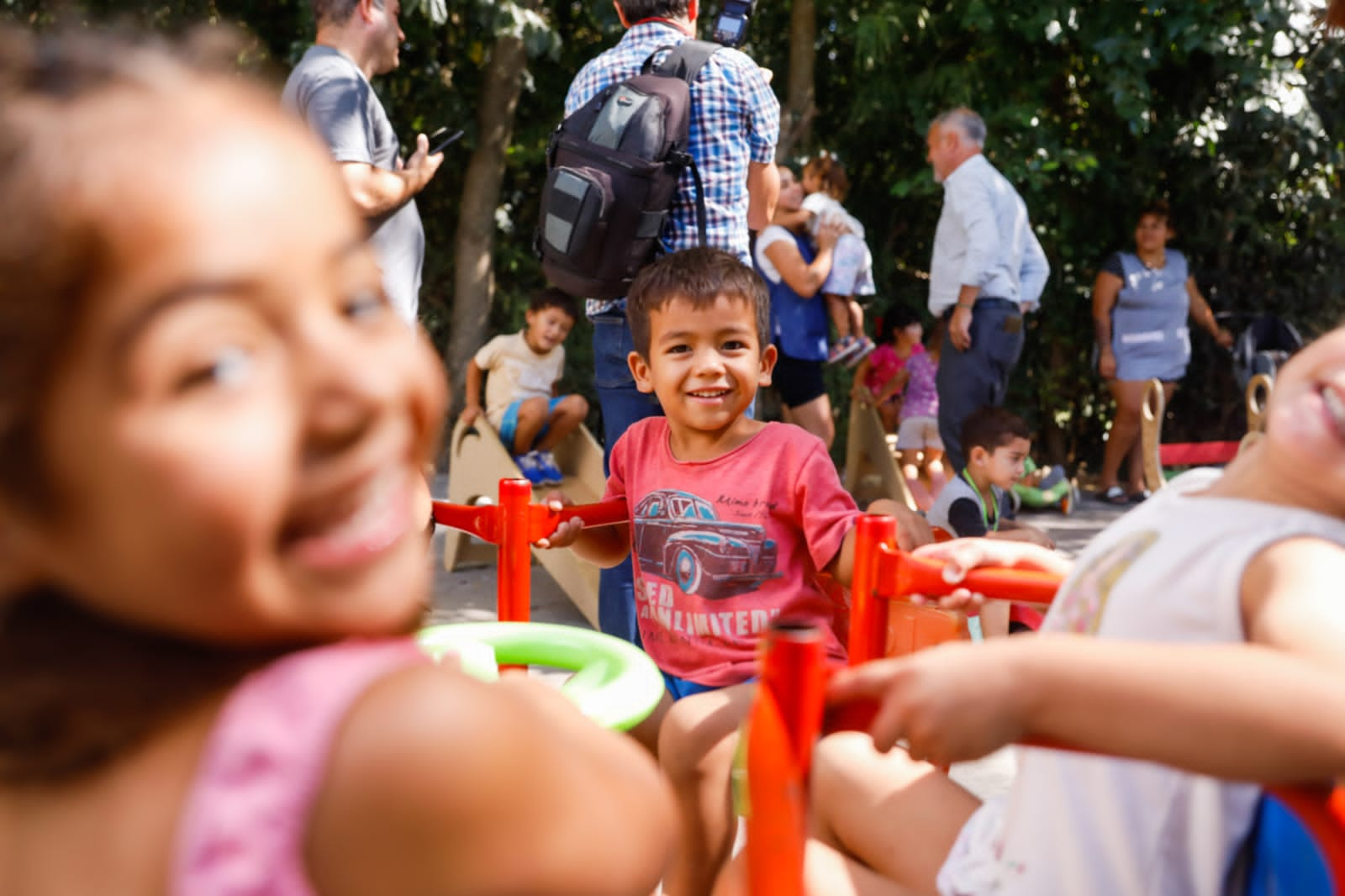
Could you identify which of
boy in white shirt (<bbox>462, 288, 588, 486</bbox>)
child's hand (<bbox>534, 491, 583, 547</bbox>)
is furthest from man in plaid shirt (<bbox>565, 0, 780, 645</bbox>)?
boy in white shirt (<bbox>462, 288, 588, 486</bbox>)

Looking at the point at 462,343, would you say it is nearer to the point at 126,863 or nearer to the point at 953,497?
the point at 953,497

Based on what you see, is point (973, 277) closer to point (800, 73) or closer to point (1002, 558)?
point (800, 73)

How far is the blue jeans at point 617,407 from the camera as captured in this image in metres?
3.14

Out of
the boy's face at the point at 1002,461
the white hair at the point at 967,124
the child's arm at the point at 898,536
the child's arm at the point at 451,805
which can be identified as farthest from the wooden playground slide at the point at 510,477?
the child's arm at the point at 451,805

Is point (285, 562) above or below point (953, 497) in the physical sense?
above

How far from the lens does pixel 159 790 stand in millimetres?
631

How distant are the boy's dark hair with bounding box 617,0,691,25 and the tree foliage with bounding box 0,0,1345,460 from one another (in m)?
4.19

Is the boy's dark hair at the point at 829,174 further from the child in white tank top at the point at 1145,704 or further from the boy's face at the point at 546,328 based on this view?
the child in white tank top at the point at 1145,704

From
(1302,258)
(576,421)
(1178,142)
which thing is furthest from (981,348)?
(1302,258)

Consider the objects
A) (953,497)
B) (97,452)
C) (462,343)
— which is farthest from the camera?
(462,343)

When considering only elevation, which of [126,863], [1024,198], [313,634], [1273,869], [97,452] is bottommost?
[1273,869]

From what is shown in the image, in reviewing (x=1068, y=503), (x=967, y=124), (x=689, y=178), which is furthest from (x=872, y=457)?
(x=689, y=178)

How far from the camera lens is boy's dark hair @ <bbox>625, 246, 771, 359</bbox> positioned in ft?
8.04

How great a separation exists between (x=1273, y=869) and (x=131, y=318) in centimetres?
92
